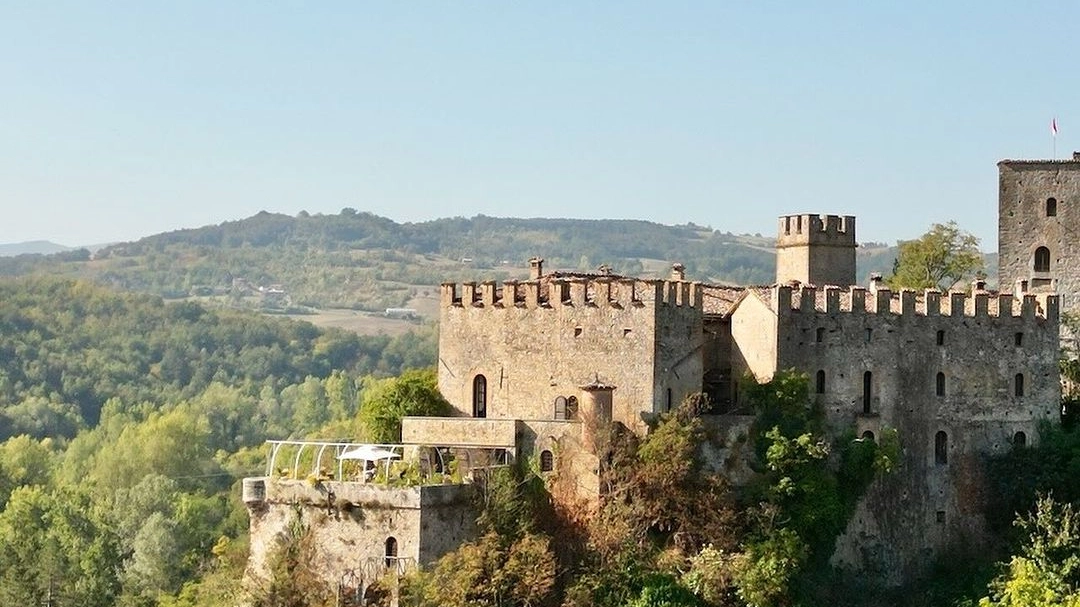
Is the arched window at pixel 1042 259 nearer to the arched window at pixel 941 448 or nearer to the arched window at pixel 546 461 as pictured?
the arched window at pixel 941 448

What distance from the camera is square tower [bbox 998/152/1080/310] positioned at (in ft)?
219

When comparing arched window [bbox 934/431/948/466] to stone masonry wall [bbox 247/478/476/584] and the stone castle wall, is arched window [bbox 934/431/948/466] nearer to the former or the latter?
the stone castle wall

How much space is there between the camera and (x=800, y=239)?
6238cm

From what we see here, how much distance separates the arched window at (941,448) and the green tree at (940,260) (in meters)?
13.4

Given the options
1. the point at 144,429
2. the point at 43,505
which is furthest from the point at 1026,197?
the point at 144,429

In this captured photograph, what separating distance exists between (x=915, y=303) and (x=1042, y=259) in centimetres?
1197

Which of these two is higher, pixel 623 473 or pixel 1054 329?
pixel 1054 329

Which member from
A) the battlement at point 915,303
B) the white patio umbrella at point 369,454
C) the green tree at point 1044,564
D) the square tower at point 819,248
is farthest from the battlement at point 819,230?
the white patio umbrella at point 369,454

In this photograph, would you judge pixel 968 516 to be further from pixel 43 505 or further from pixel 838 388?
pixel 43 505

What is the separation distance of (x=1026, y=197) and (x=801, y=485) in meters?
19.1

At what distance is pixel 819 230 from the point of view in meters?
62.1

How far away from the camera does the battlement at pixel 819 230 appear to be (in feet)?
204

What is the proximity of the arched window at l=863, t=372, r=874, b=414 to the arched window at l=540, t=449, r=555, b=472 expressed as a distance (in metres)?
10.0

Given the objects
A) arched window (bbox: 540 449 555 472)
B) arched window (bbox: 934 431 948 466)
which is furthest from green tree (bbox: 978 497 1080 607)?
arched window (bbox: 540 449 555 472)
